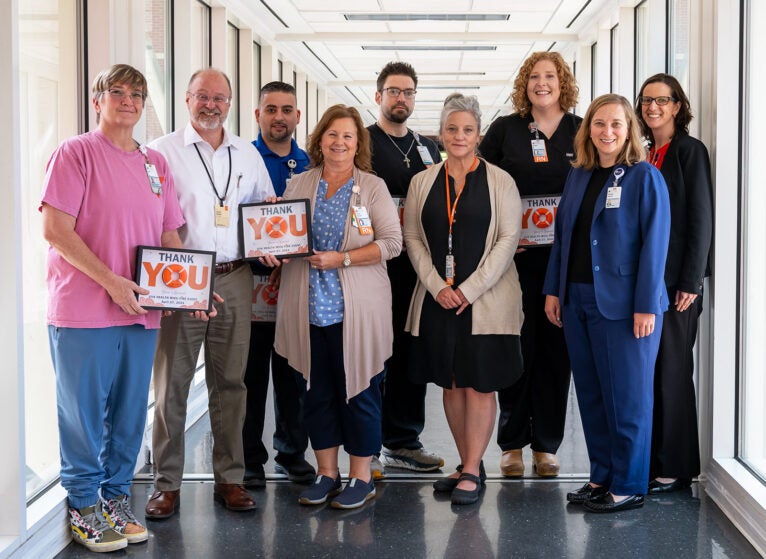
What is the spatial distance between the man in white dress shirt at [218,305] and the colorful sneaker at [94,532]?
331 mm

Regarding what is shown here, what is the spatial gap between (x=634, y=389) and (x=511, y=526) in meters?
0.76

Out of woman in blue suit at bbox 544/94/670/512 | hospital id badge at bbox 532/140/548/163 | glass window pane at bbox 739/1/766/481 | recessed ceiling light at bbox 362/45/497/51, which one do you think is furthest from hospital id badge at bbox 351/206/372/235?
recessed ceiling light at bbox 362/45/497/51

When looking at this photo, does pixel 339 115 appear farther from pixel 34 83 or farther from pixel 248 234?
pixel 34 83

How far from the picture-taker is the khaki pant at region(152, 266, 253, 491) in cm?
363

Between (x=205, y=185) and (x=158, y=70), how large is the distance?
2.75m

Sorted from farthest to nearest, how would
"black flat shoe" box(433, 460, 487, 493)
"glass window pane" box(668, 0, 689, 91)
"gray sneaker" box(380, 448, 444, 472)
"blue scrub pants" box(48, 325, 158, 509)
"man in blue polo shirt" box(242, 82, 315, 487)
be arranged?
"glass window pane" box(668, 0, 689, 91)
"gray sneaker" box(380, 448, 444, 472)
"man in blue polo shirt" box(242, 82, 315, 487)
"black flat shoe" box(433, 460, 487, 493)
"blue scrub pants" box(48, 325, 158, 509)

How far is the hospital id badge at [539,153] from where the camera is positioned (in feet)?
13.5

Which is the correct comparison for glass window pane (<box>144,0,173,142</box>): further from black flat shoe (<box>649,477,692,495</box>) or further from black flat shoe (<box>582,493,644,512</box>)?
black flat shoe (<box>649,477,692,495</box>)

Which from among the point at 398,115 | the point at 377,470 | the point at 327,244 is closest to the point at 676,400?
the point at 377,470

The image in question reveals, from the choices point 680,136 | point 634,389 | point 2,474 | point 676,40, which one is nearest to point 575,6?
point 676,40

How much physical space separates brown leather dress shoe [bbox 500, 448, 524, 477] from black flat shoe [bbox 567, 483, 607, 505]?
1.26ft

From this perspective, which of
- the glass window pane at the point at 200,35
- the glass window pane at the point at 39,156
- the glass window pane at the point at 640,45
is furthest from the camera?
the glass window pane at the point at 640,45

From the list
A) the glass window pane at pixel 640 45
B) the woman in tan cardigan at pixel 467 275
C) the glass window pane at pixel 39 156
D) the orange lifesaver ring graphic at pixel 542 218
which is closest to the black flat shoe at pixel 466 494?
the woman in tan cardigan at pixel 467 275

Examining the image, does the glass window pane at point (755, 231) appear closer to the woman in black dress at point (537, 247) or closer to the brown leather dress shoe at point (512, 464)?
the woman in black dress at point (537, 247)
